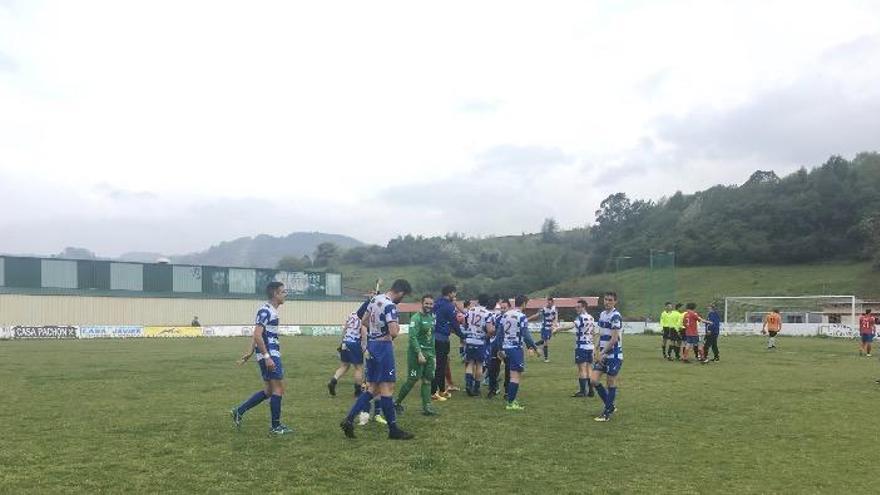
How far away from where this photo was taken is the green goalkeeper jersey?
41.3ft

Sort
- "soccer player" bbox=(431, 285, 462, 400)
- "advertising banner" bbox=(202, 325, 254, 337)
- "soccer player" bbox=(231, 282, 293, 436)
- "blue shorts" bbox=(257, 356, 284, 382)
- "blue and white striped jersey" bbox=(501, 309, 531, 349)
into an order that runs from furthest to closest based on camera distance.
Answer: "advertising banner" bbox=(202, 325, 254, 337)
"soccer player" bbox=(431, 285, 462, 400)
"blue and white striped jersey" bbox=(501, 309, 531, 349)
"blue shorts" bbox=(257, 356, 284, 382)
"soccer player" bbox=(231, 282, 293, 436)

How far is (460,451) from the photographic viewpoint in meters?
9.77

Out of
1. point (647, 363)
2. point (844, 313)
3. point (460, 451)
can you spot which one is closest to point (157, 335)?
point (647, 363)

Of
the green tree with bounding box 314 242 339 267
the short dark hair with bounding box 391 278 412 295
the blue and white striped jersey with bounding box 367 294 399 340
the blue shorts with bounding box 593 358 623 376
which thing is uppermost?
the green tree with bounding box 314 242 339 267

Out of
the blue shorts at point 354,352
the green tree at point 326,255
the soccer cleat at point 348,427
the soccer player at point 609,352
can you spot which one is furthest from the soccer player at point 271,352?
the green tree at point 326,255

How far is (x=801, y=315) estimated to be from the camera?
2430 inches

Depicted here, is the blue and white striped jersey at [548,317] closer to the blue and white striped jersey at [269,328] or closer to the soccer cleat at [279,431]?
the soccer cleat at [279,431]

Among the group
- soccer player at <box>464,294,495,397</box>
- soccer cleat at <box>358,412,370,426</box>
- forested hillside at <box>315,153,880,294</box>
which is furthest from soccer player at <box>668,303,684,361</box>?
forested hillside at <box>315,153,880,294</box>

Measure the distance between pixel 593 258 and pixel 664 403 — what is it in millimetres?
119075

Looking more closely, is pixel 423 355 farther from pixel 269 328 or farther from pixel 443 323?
pixel 269 328

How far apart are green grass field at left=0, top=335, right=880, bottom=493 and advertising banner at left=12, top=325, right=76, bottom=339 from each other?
33622 millimetres

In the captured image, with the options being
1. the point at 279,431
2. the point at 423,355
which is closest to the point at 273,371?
the point at 279,431

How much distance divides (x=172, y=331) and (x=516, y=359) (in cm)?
4519

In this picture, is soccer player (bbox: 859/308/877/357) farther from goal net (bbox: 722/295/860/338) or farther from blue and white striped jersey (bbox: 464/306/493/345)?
blue and white striped jersey (bbox: 464/306/493/345)
